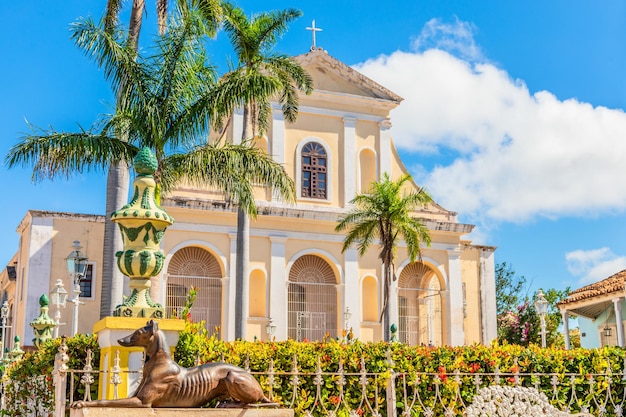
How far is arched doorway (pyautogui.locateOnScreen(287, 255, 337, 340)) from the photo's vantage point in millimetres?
25953

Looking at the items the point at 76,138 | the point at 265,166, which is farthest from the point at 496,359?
the point at 76,138

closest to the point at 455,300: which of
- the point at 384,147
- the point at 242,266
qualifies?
the point at 384,147

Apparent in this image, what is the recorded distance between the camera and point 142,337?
18.7 ft

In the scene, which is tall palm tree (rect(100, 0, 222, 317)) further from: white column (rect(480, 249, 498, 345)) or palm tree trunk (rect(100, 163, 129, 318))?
white column (rect(480, 249, 498, 345))

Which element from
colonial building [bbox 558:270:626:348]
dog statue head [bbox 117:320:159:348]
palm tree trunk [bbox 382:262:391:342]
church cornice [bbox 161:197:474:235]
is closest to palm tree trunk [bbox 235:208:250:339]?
church cornice [bbox 161:197:474:235]

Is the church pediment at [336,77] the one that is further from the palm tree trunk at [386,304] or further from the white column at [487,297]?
the white column at [487,297]

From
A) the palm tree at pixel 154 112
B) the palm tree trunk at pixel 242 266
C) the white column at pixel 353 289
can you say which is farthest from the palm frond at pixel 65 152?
the white column at pixel 353 289

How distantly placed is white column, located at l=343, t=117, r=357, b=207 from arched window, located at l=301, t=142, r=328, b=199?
0.70 m

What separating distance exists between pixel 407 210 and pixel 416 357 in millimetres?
14828

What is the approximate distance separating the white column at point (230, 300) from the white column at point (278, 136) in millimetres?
3385

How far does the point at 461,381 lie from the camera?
29.6 ft

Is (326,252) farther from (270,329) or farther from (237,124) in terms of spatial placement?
(237,124)

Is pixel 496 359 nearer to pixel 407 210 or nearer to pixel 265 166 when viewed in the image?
pixel 265 166

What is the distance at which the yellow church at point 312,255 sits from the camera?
24281 millimetres
